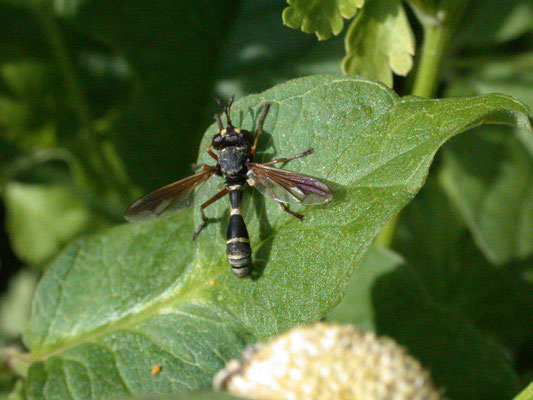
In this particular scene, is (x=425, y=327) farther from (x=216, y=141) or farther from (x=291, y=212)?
(x=216, y=141)

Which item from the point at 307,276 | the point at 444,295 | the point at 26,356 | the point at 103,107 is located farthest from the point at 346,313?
the point at 103,107

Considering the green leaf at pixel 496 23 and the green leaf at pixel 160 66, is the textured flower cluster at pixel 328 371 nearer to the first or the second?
the green leaf at pixel 160 66

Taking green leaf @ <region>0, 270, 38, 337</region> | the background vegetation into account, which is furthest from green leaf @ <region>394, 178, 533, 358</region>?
green leaf @ <region>0, 270, 38, 337</region>

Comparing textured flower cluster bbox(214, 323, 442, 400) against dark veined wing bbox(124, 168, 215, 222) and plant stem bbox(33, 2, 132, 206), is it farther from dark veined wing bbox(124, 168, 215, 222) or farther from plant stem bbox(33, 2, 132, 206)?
plant stem bbox(33, 2, 132, 206)

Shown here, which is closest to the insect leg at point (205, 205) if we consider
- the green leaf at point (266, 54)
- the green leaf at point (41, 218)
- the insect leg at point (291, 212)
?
the insect leg at point (291, 212)

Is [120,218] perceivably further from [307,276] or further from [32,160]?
[307,276]

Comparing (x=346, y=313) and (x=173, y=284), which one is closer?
(x=173, y=284)
